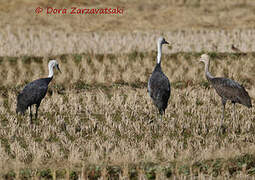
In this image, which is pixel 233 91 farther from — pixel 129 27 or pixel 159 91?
pixel 129 27

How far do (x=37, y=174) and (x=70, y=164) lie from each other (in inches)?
24.9

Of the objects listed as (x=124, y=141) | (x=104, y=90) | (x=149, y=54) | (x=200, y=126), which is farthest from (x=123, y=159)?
(x=149, y=54)

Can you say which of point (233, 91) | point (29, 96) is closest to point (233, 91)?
point (233, 91)

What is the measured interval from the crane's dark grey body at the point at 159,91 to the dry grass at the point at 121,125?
1.26 feet

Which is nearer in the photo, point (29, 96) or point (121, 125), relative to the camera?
point (121, 125)

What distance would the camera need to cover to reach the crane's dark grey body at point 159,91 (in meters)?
10.2

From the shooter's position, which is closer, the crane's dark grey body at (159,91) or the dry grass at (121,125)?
the dry grass at (121,125)

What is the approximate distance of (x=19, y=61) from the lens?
645 inches

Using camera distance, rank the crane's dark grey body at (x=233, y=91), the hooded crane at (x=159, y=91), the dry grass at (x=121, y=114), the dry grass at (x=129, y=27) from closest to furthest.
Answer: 1. the dry grass at (x=121, y=114)
2. the crane's dark grey body at (x=233, y=91)
3. the hooded crane at (x=159, y=91)
4. the dry grass at (x=129, y=27)

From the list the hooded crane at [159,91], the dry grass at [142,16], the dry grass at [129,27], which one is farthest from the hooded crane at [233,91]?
the dry grass at [142,16]

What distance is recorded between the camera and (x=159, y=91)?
34.0 ft

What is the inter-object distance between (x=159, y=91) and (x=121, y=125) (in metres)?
1.10

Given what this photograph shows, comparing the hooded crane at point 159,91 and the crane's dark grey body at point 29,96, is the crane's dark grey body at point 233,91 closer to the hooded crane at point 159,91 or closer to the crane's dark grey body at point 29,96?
the hooded crane at point 159,91

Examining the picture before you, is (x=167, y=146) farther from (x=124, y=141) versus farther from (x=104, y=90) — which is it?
(x=104, y=90)
